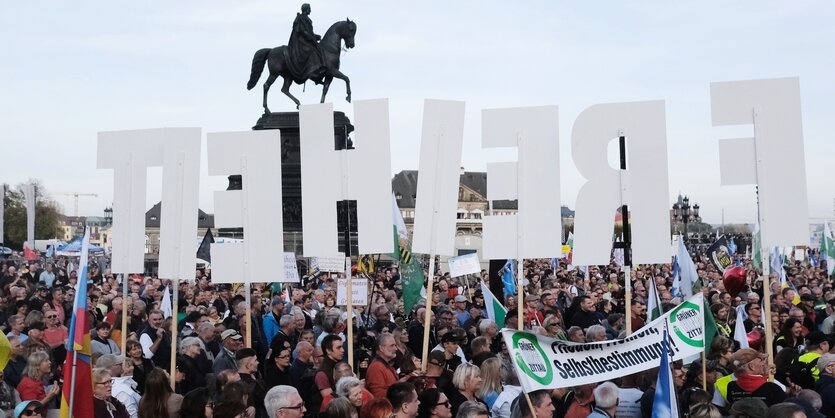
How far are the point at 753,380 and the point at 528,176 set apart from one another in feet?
11.6

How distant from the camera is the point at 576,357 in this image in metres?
8.32

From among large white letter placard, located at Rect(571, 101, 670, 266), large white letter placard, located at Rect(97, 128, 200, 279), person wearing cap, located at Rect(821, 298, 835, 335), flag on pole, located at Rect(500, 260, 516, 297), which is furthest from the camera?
flag on pole, located at Rect(500, 260, 516, 297)

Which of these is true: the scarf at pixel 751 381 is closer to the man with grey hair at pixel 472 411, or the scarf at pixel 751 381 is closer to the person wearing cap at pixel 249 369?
the man with grey hair at pixel 472 411

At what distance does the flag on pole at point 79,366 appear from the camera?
8.38 metres

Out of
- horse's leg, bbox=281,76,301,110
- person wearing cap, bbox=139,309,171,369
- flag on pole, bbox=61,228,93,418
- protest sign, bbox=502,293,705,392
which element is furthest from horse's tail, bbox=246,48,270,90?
protest sign, bbox=502,293,705,392

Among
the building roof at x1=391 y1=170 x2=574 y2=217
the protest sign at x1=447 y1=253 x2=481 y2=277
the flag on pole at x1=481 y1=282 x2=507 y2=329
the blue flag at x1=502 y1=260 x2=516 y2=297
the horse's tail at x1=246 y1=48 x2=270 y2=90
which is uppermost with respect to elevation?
the building roof at x1=391 y1=170 x2=574 y2=217

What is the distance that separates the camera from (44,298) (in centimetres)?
1744

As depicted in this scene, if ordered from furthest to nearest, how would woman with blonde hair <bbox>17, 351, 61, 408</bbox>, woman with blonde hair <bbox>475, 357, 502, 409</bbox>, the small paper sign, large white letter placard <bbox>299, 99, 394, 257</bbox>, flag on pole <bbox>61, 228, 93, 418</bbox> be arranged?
the small paper sign
large white letter placard <bbox>299, 99, 394, 257</bbox>
woman with blonde hair <bbox>17, 351, 61, 408</bbox>
woman with blonde hair <bbox>475, 357, 502, 409</bbox>
flag on pole <bbox>61, 228, 93, 418</bbox>

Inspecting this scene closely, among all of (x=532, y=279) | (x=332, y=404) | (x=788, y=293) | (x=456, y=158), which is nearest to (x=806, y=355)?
(x=456, y=158)

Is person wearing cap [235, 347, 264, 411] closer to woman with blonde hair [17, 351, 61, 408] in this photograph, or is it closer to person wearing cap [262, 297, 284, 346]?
woman with blonde hair [17, 351, 61, 408]

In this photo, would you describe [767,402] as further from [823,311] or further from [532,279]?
[532,279]

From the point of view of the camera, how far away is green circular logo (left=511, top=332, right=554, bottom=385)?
809 cm

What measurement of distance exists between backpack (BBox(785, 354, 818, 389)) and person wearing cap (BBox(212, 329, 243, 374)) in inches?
194

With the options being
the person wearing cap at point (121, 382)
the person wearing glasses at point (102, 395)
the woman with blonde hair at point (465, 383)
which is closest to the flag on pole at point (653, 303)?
the woman with blonde hair at point (465, 383)
